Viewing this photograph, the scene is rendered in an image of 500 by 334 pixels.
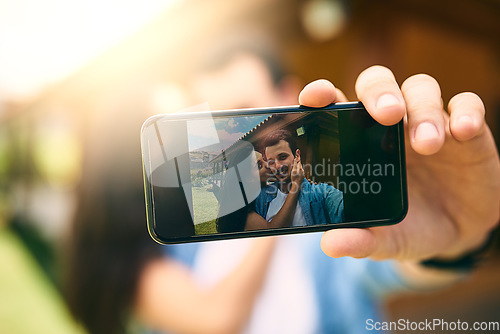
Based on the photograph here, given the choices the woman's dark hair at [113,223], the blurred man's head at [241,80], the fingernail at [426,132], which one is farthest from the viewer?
the blurred man's head at [241,80]

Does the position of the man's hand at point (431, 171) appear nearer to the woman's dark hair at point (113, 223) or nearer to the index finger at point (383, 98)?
the index finger at point (383, 98)

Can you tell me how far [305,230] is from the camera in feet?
1.46

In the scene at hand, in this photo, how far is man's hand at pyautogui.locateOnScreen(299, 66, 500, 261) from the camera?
42cm

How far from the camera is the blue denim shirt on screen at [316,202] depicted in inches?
17.2

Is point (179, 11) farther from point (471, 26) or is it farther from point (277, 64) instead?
point (471, 26)

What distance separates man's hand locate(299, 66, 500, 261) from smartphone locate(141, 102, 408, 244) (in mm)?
31

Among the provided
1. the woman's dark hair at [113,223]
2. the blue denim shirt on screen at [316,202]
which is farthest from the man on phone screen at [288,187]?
the woman's dark hair at [113,223]

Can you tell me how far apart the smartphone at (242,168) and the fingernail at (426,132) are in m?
0.03

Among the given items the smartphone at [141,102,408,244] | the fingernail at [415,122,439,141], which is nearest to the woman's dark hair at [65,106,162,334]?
the smartphone at [141,102,408,244]

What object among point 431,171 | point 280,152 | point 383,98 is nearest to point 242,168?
point 280,152

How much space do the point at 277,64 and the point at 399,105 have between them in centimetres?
76

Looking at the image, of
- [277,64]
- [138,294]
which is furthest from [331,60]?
[138,294]

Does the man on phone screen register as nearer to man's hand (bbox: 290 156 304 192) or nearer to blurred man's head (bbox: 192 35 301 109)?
man's hand (bbox: 290 156 304 192)

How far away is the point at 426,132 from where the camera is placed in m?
0.41
